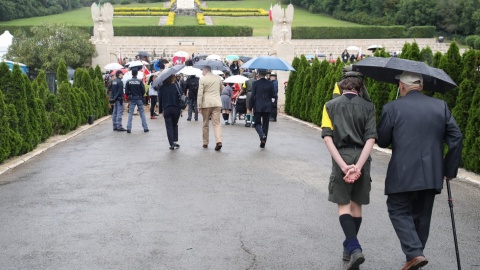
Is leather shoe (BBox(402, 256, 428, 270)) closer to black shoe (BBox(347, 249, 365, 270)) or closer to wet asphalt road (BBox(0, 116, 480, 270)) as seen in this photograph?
black shoe (BBox(347, 249, 365, 270))

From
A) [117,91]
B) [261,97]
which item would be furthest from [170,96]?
[117,91]

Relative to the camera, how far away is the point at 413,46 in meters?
15.7

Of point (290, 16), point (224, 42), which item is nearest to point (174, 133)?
point (290, 16)

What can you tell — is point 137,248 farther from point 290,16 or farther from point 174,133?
point 290,16

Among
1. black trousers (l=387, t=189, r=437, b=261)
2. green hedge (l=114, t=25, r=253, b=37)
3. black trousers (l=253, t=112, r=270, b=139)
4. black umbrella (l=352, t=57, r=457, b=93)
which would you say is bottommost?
green hedge (l=114, t=25, r=253, b=37)

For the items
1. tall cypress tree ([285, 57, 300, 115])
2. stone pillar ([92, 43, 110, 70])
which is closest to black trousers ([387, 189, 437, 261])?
tall cypress tree ([285, 57, 300, 115])

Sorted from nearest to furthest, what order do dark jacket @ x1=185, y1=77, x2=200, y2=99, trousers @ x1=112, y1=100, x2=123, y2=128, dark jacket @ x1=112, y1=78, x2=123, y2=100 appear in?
1. trousers @ x1=112, y1=100, x2=123, y2=128
2. dark jacket @ x1=112, y1=78, x2=123, y2=100
3. dark jacket @ x1=185, y1=77, x2=200, y2=99

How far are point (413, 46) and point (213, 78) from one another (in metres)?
3.94

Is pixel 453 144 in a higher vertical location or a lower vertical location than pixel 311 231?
higher

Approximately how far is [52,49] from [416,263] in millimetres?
35034

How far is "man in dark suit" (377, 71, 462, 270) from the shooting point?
21.2 ft

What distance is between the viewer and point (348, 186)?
22.5 ft

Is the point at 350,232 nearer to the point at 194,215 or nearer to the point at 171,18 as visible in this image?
the point at 194,215

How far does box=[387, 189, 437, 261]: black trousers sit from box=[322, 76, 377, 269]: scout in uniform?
1.22 ft
